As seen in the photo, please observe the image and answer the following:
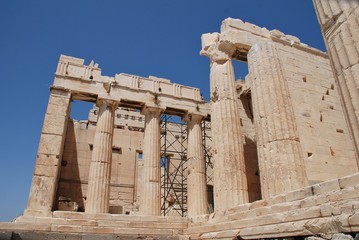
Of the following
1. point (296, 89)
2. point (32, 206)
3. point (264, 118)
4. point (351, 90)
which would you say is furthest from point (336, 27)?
point (32, 206)

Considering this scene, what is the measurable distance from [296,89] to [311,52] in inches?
101

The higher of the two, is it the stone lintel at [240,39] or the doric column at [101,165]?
the stone lintel at [240,39]

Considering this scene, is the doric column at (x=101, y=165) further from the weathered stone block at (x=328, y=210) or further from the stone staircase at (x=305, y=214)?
the weathered stone block at (x=328, y=210)

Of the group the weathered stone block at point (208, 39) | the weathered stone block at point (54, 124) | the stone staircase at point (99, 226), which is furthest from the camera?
the weathered stone block at point (54, 124)

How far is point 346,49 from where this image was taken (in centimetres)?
473

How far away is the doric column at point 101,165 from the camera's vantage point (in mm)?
Answer: 13648

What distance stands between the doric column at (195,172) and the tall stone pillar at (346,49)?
1166 centimetres

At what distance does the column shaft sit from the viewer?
33.5 feet

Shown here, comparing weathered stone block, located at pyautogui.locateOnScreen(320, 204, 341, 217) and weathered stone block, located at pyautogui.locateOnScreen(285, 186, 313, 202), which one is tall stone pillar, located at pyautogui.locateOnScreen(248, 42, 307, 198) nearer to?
weathered stone block, located at pyautogui.locateOnScreen(285, 186, 313, 202)

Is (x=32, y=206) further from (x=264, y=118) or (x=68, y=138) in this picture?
(x=264, y=118)

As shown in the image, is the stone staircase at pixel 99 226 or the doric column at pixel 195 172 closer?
the stone staircase at pixel 99 226

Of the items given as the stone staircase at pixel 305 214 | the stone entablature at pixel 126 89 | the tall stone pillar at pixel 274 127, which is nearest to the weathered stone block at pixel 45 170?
the stone entablature at pixel 126 89

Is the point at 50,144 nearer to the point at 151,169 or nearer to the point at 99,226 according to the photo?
the point at 99,226

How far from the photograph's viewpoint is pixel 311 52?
41.5 feet
